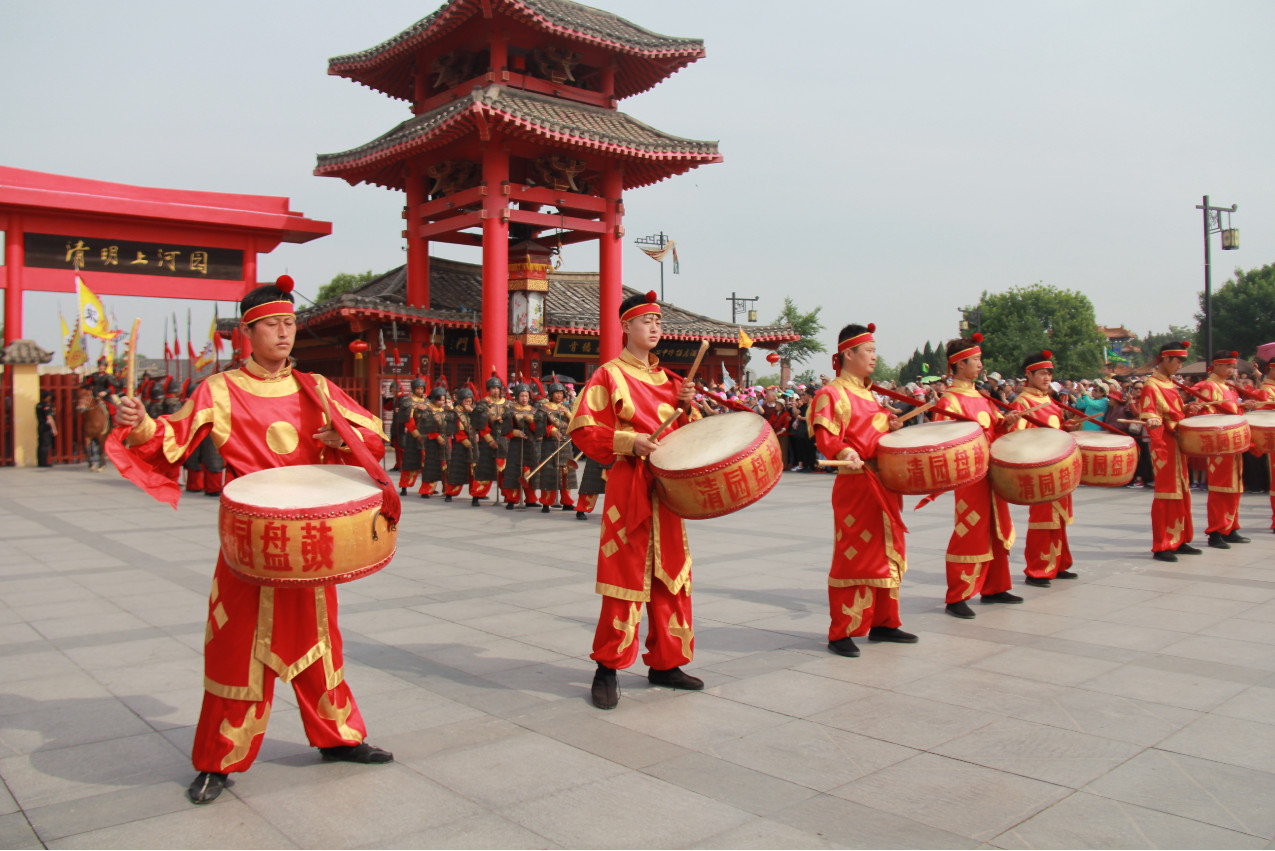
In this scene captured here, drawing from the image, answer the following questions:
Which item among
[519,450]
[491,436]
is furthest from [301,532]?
[491,436]

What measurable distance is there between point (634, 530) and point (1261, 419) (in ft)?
21.3

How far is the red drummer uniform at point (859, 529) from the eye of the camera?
4.52m

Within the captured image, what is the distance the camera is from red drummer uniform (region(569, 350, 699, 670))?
3775 millimetres

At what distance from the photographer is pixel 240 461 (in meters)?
3.06

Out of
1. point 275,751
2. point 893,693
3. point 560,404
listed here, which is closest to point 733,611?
point 893,693

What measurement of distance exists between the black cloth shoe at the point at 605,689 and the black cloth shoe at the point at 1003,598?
9.86 ft

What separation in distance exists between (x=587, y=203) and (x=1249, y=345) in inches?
1262

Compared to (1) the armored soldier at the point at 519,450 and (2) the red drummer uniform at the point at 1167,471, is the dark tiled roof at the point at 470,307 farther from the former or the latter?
(2) the red drummer uniform at the point at 1167,471

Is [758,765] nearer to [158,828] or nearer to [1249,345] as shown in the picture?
[158,828]

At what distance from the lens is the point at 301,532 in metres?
2.64

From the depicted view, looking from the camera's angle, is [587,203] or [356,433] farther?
[587,203]

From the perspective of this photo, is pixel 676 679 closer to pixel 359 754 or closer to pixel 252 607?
pixel 359 754

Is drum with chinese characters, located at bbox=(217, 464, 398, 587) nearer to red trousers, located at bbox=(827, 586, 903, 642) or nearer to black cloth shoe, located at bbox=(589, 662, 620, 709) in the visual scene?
black cloth shoe, located at bbox=(589, 662, 620, 709)

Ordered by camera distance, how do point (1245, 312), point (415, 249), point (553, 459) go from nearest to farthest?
point (553, 459)
point (415, 249)
point (1245, 312)
